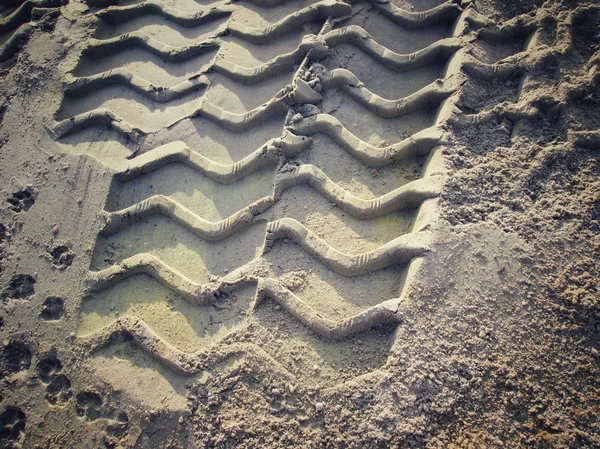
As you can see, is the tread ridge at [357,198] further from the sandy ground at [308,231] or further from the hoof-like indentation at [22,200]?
the hoof-like indentation at [22,200]

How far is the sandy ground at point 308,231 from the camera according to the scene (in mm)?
1889

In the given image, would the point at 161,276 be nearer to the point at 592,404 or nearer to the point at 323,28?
the point at 323,28

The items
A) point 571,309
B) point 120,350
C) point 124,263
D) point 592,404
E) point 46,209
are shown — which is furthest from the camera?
point 46,209

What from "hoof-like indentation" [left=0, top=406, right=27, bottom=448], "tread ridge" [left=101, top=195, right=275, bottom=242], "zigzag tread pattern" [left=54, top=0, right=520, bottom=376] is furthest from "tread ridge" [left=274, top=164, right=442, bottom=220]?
"hoof-like indentation" [left=0, top=406, right=27, bottom=448]

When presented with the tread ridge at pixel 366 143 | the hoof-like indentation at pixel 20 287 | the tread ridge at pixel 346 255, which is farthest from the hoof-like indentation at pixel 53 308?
the tread ridge at pixel 366 143

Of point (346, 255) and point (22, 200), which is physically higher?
point (346, 255)

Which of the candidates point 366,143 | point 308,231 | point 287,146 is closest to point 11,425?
point 308,231

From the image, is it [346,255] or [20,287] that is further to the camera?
[20,287]

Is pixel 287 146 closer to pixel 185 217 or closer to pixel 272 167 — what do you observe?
pixel 272 167

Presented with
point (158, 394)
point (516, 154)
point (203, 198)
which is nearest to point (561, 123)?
point (516, 154)

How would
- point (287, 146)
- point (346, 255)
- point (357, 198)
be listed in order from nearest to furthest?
point (346, 255)
point (357, 198)
point (287, 146)

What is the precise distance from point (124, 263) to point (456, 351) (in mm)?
1879

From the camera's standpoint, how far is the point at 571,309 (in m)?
1.94

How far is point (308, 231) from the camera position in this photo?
87.3 inches
